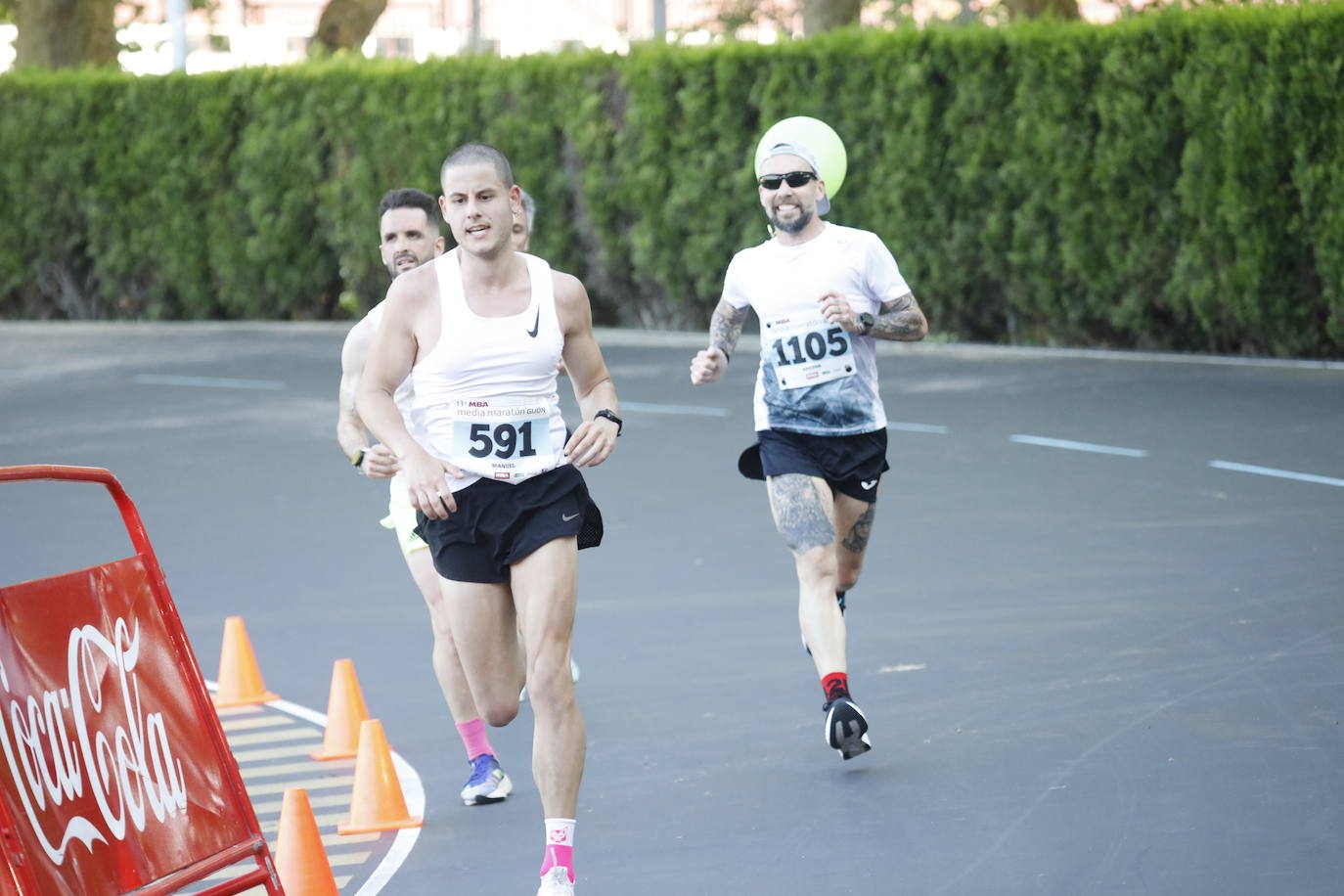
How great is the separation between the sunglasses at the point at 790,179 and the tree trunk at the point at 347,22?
27.8 metres

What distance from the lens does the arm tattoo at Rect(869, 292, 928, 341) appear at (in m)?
7.67

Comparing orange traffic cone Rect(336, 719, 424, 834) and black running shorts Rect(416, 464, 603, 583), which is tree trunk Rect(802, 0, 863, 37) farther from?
black running shorts Rect(416, 464, 603, 583)

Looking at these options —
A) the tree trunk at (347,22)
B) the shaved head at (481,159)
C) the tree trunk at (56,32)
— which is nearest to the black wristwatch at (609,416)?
the shaved head at (481,159)

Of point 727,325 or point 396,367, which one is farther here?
point 727,325

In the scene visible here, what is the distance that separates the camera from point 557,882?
569cm

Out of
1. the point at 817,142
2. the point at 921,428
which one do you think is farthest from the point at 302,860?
the point at 921,428

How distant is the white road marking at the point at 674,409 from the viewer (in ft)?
56.6

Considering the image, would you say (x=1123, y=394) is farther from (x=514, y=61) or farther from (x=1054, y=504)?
(x=514, y=61)

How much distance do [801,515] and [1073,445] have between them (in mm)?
6958

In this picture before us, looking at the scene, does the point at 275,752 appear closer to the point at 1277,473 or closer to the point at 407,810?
the point at 407,810

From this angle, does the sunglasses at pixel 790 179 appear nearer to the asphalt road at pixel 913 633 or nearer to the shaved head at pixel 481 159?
the shaved head at pixel 481 159

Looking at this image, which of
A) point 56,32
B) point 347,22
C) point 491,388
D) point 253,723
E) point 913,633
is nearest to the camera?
point 491,388

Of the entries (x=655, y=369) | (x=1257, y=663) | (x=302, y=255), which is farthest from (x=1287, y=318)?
(x=302, y=255)

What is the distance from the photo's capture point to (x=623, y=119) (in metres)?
24.3
